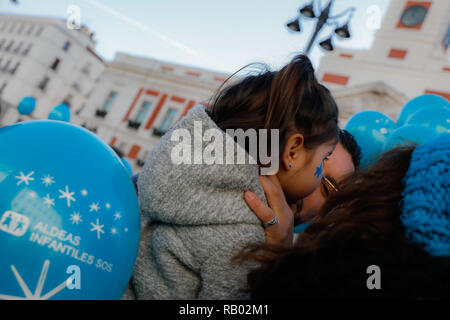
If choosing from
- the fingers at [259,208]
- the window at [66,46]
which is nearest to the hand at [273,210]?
the fingers at [259,208]

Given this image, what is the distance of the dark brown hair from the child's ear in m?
0.02

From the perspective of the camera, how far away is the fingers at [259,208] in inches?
44.4

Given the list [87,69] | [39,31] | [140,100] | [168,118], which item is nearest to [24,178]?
[168,118]

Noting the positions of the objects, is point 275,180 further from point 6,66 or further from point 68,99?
point 6,66

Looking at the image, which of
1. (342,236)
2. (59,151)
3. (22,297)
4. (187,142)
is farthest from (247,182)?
(22,297)

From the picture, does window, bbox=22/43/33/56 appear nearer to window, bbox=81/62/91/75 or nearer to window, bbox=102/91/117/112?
window, bbox=81/62/91/75

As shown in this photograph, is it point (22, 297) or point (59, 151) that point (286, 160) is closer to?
point (59, 151)

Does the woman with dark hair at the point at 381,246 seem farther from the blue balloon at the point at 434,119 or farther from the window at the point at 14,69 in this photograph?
the window at the point at 14,69

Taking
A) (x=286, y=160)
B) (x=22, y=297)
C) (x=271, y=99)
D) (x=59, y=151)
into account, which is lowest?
(x=22, y=297)

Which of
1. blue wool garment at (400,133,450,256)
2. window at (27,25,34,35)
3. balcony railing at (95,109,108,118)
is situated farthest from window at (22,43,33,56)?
blue wool garment at (400,133,450,256)

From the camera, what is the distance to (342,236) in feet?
2.87

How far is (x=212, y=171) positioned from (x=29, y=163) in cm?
54

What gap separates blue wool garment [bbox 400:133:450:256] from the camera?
79 centimetres

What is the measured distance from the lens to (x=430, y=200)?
0.82 metres
